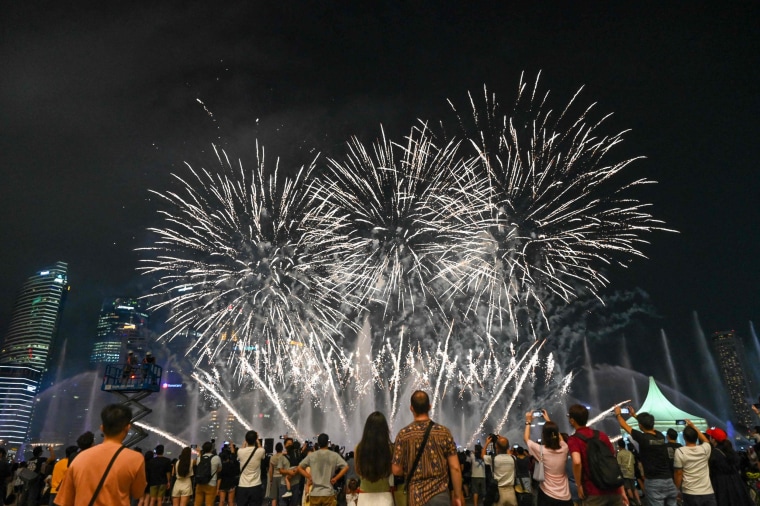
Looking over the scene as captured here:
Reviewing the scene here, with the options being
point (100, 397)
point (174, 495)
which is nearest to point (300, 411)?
point (174, 495)

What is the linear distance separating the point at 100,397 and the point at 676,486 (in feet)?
524

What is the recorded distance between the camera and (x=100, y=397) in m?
135

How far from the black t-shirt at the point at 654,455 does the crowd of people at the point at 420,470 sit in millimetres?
14

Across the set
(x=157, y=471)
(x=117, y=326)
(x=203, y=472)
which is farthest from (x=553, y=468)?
(x=117, y=326)

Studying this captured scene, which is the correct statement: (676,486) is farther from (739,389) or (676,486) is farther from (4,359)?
(4,359)

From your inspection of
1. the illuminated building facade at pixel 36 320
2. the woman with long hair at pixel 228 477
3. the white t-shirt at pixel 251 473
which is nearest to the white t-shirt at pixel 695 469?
the white t-shirt at pixel 251 473

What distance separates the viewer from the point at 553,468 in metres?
6.02

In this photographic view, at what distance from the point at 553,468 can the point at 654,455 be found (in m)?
2.19

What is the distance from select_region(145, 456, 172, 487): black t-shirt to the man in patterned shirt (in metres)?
8.01

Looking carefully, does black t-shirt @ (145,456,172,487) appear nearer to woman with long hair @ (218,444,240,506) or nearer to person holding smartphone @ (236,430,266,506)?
woman with long hair @ (218,444,240,506)

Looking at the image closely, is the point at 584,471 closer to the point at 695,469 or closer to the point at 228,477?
the point at 695,469

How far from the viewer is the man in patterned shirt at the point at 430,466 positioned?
4605mm

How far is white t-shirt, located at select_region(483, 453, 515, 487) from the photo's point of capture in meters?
8.95

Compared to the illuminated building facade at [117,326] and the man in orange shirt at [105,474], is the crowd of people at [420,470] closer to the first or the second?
the man in orange shirt at [105,474]
